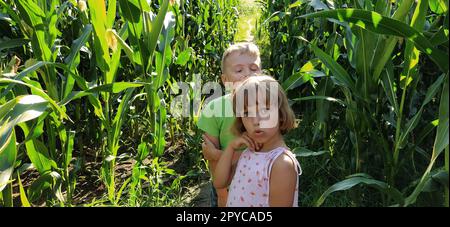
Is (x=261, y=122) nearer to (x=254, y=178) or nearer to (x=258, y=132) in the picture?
(x=258, y=132)

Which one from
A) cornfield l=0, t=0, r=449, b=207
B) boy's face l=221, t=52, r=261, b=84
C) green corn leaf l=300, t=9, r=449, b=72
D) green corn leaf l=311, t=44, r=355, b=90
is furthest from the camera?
green corn leaf l=311, t=44, r=355, b=90

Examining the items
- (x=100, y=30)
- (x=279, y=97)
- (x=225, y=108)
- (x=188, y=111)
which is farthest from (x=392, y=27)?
(x=188, y=111)

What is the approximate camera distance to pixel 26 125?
218 cm

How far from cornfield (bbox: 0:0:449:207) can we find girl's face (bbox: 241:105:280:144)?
0.31 meters

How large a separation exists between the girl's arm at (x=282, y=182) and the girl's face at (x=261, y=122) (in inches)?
3.2

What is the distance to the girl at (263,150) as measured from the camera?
Answer: 1571 millimetres

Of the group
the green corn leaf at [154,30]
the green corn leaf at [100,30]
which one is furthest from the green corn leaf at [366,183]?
the green corn leaf at [100,30]

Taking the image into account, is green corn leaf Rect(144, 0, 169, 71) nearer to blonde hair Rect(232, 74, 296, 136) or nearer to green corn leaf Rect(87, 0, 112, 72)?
green corn leaf Rect(87, 0, 112, 72)

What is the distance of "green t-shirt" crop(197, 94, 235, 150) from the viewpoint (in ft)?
6.75

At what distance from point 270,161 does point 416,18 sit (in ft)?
2.27

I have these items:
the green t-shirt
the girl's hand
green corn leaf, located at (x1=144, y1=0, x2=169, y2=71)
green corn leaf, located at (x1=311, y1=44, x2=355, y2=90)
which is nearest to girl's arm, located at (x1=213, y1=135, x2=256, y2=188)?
the girl's hand

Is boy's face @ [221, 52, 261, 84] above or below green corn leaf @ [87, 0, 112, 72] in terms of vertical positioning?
below

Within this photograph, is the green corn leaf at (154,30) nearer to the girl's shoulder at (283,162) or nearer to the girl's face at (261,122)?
the girl's face at (261,122)

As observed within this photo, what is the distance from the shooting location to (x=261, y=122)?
62.7 inches
